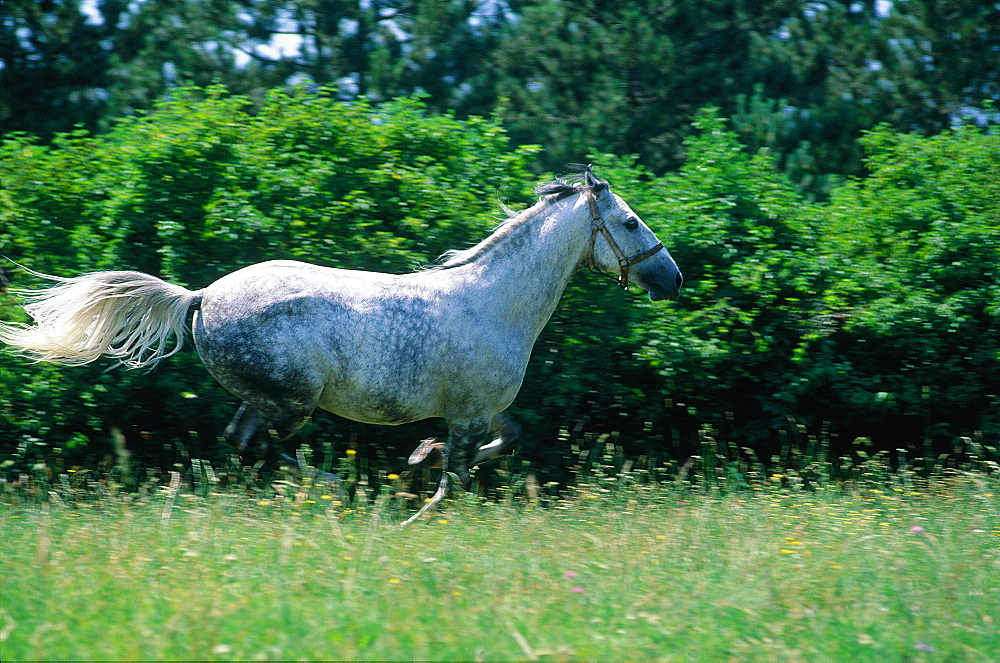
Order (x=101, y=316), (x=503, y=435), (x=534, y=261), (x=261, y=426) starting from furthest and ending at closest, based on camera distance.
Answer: (x=503, y=435)
(x=534, y=261)
(x=261, y=426)
(x=101, y=316)

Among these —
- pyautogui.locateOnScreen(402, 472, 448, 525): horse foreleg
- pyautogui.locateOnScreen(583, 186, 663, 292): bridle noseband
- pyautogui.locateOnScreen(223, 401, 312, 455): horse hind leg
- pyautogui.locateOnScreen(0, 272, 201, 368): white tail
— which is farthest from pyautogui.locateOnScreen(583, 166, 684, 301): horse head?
pyautogui.locateOnScreen(0, 272, 201, 368): white tail

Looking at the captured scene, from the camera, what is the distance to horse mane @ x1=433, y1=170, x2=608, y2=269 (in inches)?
234

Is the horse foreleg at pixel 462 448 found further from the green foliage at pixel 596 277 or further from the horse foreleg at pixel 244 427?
the green foliage at pixel 596 277

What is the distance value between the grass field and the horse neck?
1.32m

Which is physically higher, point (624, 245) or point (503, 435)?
point (624, 245)

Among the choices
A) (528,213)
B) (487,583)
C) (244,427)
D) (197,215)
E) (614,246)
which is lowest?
(487,583)

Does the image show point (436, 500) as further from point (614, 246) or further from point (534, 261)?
point (614, 246)

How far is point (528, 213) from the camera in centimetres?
602

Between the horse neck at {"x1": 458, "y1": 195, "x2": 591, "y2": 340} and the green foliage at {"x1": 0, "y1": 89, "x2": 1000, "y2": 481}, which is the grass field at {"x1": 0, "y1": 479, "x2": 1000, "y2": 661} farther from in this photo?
the green foliage at {"x1": 0, "y1": 89, "x2": 1000, "y2": 481}

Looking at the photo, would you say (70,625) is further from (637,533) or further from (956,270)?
(956,270)

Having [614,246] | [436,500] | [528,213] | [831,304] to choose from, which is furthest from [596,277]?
[436,500]

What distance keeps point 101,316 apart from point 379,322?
5.49 ft

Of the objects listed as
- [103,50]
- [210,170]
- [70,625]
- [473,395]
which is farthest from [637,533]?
[103,50]

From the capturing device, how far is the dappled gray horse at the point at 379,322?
17.5 feet
